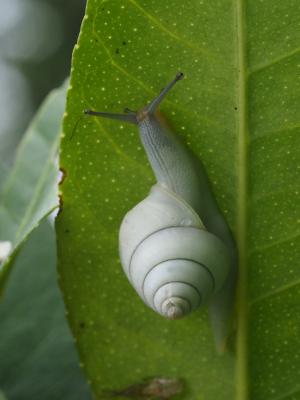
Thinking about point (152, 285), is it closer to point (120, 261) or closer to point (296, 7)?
point (120, 261)

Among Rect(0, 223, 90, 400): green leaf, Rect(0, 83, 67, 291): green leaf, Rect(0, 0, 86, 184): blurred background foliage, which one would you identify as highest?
Rect(0, 83, 67, 291): green leaf

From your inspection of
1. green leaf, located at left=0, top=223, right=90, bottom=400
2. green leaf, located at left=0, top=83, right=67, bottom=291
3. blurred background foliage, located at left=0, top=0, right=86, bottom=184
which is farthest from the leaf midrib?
blurred background foliage, located at left=0, top=0, right=86, bottom=184

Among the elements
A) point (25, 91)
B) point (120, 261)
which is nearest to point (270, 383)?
point (120, 261)

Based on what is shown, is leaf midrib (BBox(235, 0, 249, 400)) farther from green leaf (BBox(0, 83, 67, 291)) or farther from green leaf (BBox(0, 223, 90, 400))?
green leaf (BBox(0, 83, 67, 291))

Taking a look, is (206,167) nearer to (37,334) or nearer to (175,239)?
(175,239)

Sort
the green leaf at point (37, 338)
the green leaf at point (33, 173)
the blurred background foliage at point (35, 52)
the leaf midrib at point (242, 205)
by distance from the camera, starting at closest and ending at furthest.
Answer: the leaf midrib at point (242, 205) → the green leaf at point (37, 338) → the green leaf at point (33, 173) → the blurred background foliage at point (35, 52)

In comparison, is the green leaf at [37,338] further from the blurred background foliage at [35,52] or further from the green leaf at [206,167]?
the blurred background foliage at [35,52]

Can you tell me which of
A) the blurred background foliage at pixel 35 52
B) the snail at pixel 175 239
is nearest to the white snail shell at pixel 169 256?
the snail at pixel 175 239
